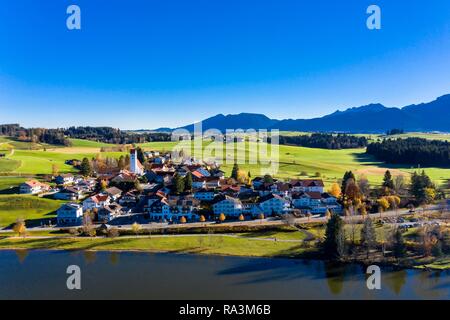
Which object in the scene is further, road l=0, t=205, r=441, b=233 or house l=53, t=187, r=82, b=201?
house l=53, t=187, r=82, b=201

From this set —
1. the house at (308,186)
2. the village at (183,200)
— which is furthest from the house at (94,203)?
the house at (308,186)

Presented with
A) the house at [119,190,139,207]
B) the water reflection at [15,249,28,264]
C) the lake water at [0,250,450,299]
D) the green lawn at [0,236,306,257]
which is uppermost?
the house at [119,190,139,207]

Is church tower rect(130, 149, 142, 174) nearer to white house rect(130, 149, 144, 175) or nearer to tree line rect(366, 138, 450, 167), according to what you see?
white house rect(130, 149, 144, 175)

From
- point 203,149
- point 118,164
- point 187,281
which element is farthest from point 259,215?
point 203,149

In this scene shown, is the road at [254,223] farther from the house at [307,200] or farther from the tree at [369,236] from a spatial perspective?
the tree at [369,236]

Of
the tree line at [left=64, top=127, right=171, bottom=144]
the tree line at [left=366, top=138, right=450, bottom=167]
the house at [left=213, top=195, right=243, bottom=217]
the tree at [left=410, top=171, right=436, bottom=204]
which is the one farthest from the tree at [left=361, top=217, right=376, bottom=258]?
the tree line at [left=64, top=127, right=171, bottom=144]

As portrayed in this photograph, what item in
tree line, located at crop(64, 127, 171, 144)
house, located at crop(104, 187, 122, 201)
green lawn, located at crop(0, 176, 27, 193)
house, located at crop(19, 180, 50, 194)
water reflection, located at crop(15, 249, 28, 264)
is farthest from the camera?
tree line, located at crop(64, 127, 171, 144)
